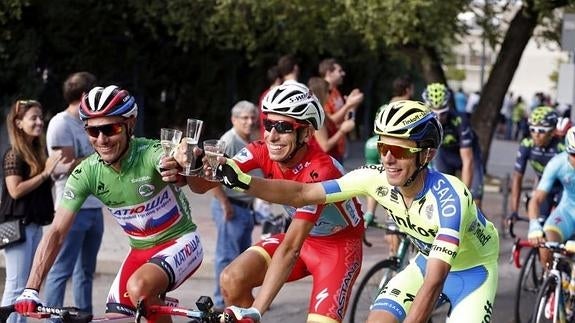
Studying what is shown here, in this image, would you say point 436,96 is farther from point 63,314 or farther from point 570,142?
point 63,314

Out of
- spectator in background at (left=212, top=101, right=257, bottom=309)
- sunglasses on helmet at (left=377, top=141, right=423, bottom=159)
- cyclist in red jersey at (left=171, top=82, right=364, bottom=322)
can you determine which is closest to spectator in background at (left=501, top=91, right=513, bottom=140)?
spectator in background at (left=212, top=101, right=257, bottom=309)

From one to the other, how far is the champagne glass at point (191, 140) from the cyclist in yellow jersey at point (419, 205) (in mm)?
274

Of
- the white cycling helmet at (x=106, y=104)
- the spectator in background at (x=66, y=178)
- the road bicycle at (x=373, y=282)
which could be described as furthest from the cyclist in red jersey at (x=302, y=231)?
the road bicycle at (x=373, y=282)

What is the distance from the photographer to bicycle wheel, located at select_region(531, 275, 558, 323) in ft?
29.1

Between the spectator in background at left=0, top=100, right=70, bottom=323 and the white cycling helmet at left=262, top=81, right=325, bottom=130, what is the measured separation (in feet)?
7.53

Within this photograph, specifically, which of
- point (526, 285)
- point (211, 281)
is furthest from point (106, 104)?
point (211, 281)

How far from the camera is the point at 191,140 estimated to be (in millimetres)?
5199

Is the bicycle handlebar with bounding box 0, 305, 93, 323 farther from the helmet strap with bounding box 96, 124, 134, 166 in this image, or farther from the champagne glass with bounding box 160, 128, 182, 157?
the helmet strap with bounding box 96, 124, 134, 166

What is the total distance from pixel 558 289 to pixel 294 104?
346cm

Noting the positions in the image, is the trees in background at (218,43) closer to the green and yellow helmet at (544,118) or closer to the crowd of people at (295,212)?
the green and yellow helmet at (544,118)

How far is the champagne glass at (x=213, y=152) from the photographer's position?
207 inches

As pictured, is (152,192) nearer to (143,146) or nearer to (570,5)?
(143,146)

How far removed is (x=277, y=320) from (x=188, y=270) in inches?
135

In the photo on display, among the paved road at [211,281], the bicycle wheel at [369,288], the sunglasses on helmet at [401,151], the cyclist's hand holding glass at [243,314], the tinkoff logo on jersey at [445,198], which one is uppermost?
the sunglasses on helmet at [401,151]
